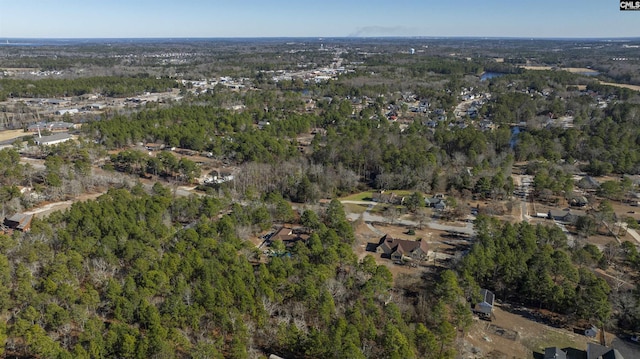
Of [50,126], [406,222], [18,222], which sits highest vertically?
[50,126]

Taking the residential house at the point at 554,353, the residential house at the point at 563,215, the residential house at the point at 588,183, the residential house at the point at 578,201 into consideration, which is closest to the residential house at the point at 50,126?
the residential house at the point at 563,215

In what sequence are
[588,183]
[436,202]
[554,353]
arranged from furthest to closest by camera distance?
[588,183] → [436,202] → [554,353]

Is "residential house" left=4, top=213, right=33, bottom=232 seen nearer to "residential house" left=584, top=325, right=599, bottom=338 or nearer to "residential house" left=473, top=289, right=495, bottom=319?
"residential house" left=473, top=289, right=495, bottom=319

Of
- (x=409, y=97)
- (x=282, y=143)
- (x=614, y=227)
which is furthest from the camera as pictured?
(x=409, y=97)

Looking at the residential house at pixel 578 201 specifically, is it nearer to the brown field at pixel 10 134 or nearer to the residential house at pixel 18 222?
the residential house at pixel 18 222

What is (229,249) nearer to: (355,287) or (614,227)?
(355,287)

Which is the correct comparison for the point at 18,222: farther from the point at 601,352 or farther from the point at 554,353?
the point at 601,352

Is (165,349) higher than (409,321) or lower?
higher

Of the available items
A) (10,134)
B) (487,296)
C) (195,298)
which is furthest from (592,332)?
(10,134)

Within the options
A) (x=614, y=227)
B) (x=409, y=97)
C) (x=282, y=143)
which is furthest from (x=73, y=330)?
(x=409, y=97)
